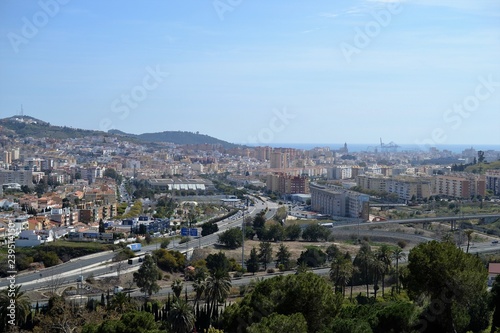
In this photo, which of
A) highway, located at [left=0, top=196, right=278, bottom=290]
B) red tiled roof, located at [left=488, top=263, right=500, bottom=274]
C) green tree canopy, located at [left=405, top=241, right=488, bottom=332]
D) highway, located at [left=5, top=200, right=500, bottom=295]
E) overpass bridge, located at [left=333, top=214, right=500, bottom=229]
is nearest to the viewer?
green tree canopy, located at [left=405, top=241, right=488, bottom=332]

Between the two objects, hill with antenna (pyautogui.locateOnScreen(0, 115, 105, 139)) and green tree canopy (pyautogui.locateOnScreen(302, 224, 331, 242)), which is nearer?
green tree canopy (pyautogui.locateOnScreen(302, 224, 331, 242))

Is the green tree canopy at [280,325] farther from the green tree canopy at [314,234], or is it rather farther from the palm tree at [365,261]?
the green tree canopy at [314,234]

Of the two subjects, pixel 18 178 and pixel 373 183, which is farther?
pixel 373 183

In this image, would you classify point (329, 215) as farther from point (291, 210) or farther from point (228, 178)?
point (228, 178)

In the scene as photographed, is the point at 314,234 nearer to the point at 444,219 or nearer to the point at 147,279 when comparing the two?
the point at 444,219

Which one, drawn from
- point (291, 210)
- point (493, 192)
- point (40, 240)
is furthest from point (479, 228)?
point (40, 240)

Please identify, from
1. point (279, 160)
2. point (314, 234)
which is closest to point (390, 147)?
point (279, 160)

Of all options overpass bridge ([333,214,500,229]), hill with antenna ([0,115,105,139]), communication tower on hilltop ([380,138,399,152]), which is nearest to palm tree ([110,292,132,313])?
overpass bridge ([333,214,500,229])

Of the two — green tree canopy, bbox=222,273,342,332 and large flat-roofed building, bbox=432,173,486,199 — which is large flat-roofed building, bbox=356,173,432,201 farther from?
green tree canopy, bbox=222,273,342,332
